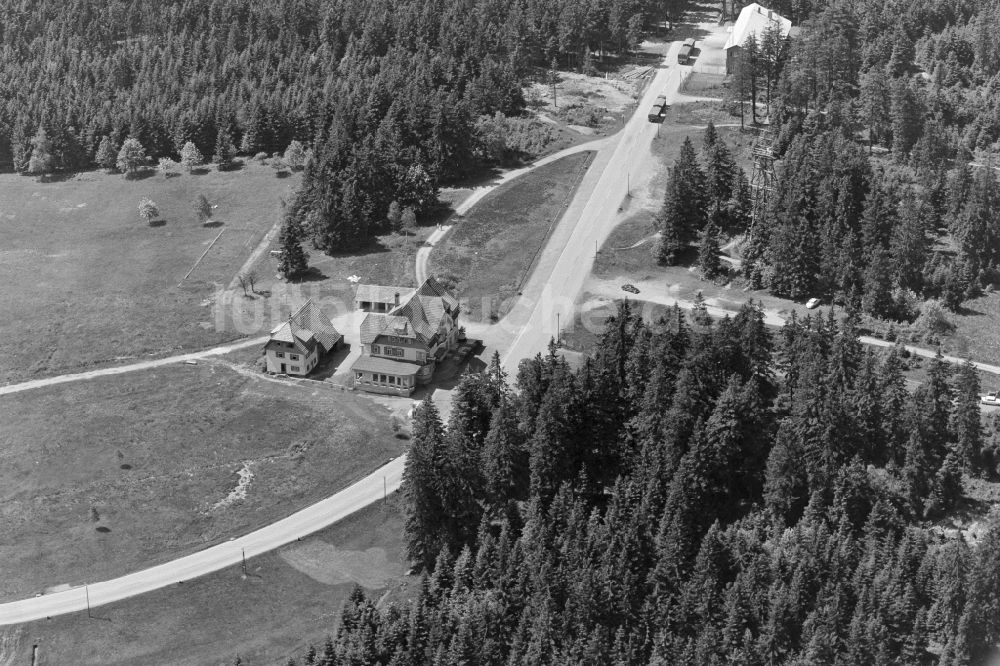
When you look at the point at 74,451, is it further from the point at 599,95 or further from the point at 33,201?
the point at 599,95

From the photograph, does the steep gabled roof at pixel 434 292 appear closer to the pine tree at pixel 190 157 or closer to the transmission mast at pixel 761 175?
the transmission mast at pixel 761 175

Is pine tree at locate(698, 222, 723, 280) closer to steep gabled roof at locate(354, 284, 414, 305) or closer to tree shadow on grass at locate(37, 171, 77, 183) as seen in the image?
steep gabled roof at locate(354, 284, 414, 305)

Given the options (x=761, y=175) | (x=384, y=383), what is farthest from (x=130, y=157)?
(x=761, y=175)

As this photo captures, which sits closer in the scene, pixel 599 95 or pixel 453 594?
pixel 453 594

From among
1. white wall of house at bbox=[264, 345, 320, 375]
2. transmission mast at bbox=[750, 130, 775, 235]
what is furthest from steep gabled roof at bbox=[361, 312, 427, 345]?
transmission mast at bbox=[750, 130, 775, 235]

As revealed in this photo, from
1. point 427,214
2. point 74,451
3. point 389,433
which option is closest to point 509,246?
point 427,214

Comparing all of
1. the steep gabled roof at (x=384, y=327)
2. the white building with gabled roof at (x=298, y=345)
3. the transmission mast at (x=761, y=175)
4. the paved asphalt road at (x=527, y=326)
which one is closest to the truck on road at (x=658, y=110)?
the paved asphalt road at (x=527, y=326)
